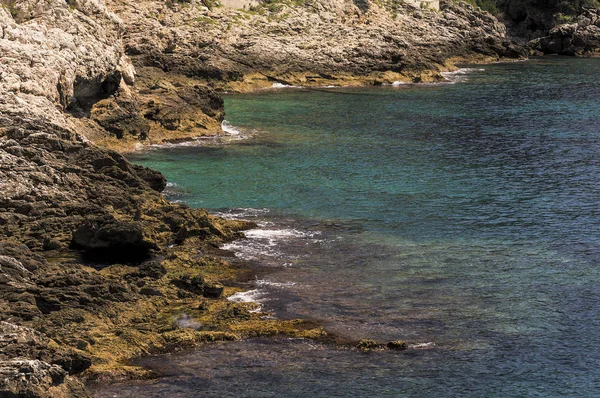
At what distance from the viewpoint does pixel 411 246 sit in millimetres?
48188

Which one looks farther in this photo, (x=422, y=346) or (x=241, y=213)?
(x=241, y=213)

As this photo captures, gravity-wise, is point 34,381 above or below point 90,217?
above

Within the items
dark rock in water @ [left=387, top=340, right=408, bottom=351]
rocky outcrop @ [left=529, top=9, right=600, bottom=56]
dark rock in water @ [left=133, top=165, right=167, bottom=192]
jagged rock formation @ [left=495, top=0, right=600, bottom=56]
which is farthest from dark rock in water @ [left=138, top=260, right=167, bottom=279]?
rocky outcrop @ [left=529, top=9, right=600, bottom=56]

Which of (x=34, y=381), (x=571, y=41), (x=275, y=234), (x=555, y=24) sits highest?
(x=555, y=24)

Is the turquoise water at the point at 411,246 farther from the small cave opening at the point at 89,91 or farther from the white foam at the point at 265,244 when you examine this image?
the small cave opening at the point at 89,91

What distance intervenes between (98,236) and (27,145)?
8844 millimetres

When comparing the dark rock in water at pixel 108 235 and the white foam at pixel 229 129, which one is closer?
the dark rock in water at pixel 108 235

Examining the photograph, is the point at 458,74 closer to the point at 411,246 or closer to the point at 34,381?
the point at 411,246

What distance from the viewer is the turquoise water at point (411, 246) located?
32188 mm

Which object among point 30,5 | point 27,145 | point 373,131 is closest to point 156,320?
point 27,145

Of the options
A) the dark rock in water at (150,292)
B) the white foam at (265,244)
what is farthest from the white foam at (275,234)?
the dark rock in water at (150,292)

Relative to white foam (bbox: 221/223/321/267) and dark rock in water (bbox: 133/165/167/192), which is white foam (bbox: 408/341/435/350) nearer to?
white foam (bbox: 221/223/321/267)

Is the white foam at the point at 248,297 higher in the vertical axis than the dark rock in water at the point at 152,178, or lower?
lower

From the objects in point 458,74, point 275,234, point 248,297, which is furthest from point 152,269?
point 458,74
